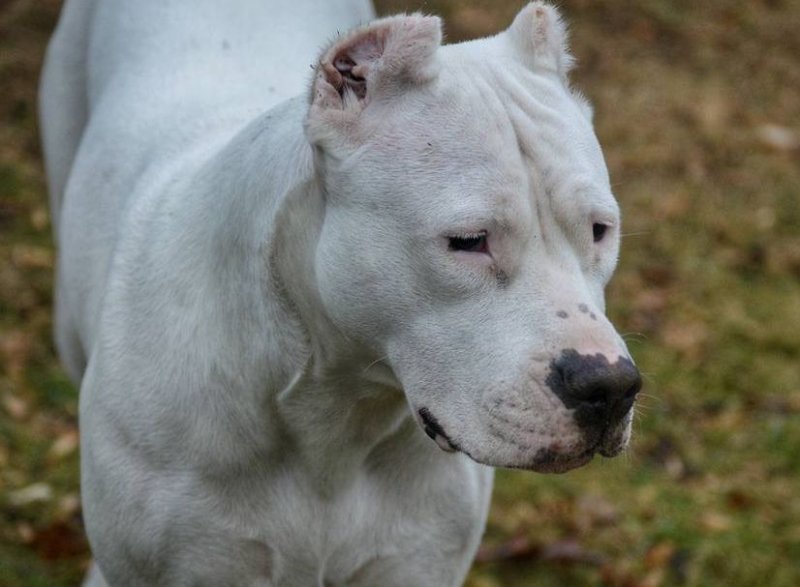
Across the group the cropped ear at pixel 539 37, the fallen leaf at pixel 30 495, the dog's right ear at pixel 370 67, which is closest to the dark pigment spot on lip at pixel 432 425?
the dog's right ear at pixel 370 67

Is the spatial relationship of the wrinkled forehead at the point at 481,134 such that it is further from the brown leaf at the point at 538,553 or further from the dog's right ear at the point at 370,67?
the brown leaf at the point at 538,553

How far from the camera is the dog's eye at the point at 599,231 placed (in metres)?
2.61

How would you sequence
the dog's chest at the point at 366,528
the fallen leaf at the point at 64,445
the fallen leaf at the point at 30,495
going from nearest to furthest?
1. the dog's chest at the point at 366,528
2. the fallen leaf at the point at 30,495
3. the fallen leaf at the point at 64,445

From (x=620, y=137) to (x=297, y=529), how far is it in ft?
17.2

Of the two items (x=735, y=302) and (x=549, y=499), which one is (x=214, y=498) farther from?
(x=735, y=302)

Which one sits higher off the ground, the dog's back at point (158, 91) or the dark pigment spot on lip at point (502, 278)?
the dark pigment spot on lip at point (502, 278)

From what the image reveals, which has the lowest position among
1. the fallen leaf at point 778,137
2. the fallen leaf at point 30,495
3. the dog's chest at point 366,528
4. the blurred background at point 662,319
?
the fallen leaf at point 778,137

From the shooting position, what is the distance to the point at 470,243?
8.11 ft

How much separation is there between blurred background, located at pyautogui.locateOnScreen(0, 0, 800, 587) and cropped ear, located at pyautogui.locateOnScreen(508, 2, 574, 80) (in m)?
0.75

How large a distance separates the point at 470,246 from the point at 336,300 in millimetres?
288

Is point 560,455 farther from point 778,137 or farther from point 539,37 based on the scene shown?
point 778,137

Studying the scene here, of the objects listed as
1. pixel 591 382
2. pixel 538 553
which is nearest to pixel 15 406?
pixel 538 553

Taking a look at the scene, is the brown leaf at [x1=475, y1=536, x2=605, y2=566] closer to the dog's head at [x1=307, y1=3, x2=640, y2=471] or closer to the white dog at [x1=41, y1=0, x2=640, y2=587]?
the white dog at [x1=41, y1=0, x2=640, y2=587]

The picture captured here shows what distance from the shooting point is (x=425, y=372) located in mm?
2555
